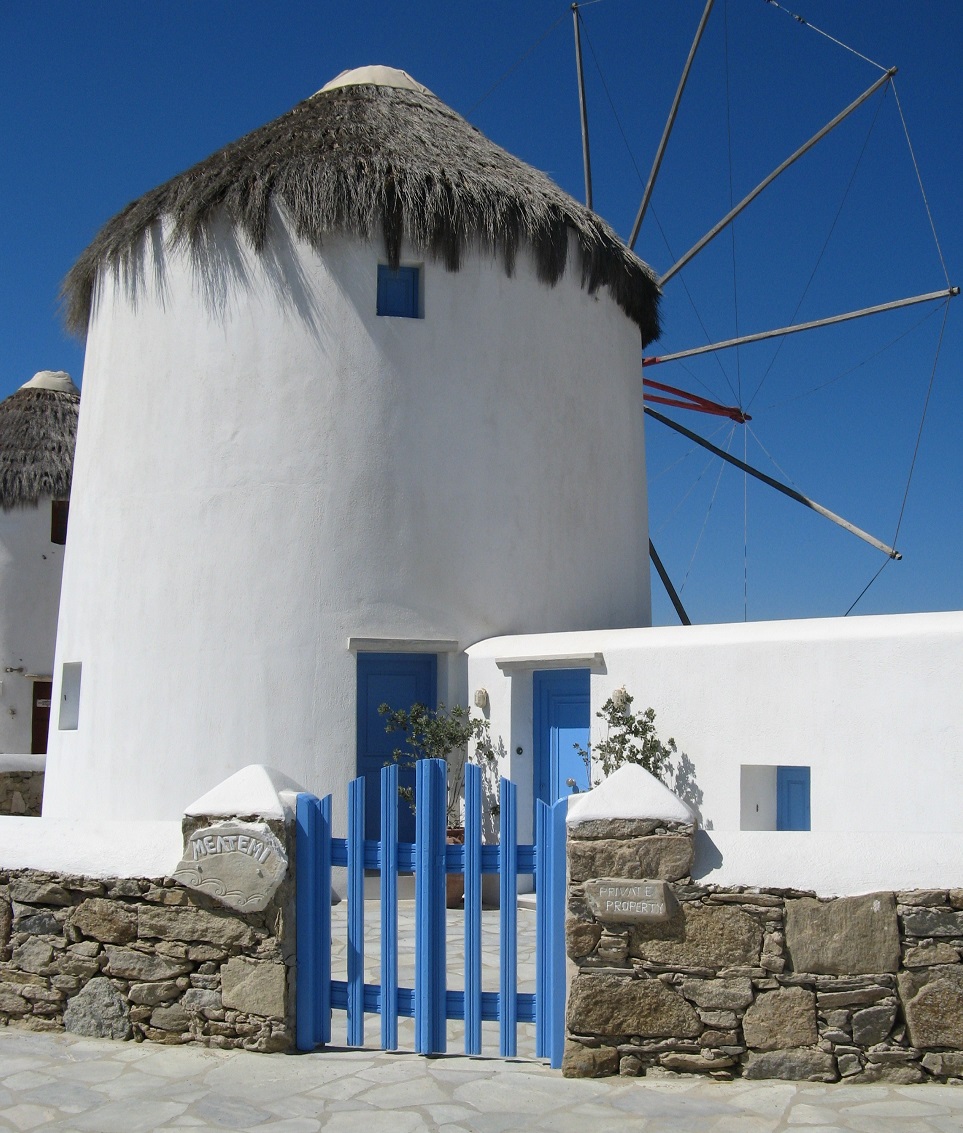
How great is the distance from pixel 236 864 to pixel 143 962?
0.69 m

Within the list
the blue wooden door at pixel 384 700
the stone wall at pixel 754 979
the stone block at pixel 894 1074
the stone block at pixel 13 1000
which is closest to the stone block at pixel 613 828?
the stone wall at pixel 754 979

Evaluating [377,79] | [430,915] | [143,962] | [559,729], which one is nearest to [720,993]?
[430,915]

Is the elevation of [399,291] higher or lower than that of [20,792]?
higher

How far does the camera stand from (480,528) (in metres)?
10.3

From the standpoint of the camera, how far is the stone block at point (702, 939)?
15.6ft

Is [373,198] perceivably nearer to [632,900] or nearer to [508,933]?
[508,933]

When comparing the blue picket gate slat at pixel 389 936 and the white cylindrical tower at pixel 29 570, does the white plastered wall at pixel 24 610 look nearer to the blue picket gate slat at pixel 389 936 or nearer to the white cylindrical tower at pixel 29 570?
the white cylindrical tower at pixel 29 570

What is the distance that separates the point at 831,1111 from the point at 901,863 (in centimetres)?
99

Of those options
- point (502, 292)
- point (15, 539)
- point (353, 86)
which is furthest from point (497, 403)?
point (15, 539)

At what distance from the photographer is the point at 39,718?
61.5 ft

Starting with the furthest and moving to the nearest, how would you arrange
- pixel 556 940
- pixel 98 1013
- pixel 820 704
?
pixel 820 704
pixel 98 1013
pixel 556 940

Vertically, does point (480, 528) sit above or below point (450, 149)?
below

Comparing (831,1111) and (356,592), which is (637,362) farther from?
(831,1111)

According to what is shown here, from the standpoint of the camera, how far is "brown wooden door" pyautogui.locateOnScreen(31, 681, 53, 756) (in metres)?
18.6
